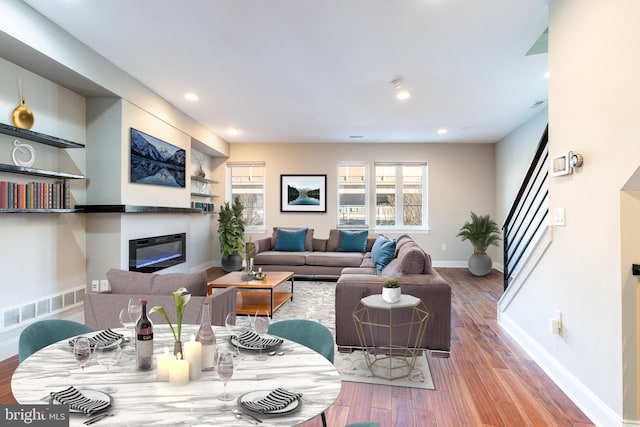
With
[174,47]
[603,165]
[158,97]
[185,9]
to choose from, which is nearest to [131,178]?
[158,97]

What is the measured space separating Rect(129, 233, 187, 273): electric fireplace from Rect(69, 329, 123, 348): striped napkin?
2981mm

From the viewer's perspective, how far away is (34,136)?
3119 mm

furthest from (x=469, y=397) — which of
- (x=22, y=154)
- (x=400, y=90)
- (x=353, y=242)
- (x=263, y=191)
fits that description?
(x=263, y=191)

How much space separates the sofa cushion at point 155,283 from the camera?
2.40 meters

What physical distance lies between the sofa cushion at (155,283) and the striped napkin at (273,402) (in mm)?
1490

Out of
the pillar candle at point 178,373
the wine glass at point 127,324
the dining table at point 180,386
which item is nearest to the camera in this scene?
the dining table at point 180,386

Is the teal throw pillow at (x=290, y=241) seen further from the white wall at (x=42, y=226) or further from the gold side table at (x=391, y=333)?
the gold side table at (x=391, y=333)

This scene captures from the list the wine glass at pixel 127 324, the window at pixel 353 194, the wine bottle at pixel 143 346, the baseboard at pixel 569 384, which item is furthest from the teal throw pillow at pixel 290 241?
the wine bottle at pixel 143 346

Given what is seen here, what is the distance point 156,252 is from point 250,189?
3.39 m

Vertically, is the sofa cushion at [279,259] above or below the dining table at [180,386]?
below

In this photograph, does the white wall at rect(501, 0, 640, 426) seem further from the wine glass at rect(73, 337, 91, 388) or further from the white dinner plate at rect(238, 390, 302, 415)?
the wine glass at rect(73, 337, 91, 388)

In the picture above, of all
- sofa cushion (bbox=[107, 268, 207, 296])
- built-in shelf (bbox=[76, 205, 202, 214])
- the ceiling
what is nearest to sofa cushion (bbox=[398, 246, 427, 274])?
sofa cushion (bbox=[107, 268, 207, 296])

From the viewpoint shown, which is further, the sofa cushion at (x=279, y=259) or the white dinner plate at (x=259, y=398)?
the sofa cushion at (x=279, y=259)

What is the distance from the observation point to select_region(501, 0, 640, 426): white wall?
184 cm
